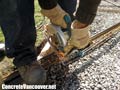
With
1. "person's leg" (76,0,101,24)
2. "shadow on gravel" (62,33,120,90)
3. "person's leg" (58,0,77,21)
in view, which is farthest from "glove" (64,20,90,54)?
"person's leg" (58,0,77,21)

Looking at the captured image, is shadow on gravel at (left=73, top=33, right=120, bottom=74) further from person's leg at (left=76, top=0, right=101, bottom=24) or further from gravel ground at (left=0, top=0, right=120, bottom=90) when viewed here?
person's leg at (left=76, top=0, right=101, bottom=24)

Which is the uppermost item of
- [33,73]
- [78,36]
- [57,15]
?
[57,15]

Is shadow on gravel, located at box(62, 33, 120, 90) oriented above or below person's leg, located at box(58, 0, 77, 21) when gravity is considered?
below

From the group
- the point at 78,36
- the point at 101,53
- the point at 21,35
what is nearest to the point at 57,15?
the point at 78,36

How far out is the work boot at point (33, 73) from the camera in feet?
9.37

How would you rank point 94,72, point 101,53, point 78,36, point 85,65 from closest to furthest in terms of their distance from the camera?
point 78,36
point 94,72
point 85,65
point 101,53

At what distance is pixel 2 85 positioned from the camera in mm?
2863

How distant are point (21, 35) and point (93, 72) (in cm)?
82

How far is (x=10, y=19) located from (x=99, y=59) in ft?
3.90

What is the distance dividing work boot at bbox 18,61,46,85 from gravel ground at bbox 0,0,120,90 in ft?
0.62

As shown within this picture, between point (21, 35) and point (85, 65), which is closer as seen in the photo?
point (21, 35)

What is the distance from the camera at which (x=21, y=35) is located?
2.85 m

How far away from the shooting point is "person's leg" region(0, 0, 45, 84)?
2.74 meters

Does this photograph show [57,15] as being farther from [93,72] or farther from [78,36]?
[93,72]
